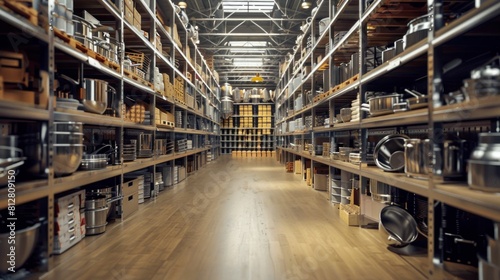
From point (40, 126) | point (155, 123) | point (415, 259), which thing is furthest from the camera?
point (155, 123)

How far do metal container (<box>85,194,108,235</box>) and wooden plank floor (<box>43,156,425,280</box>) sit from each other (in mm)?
89

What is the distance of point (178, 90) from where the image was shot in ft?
23.9

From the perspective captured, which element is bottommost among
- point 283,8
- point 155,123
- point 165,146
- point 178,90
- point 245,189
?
point 245,189

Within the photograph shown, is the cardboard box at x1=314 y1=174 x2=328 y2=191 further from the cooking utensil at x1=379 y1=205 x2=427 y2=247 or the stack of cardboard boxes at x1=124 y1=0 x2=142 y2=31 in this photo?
the stack of cardboard boxes at x1=124 y1=0 x2=142 y2=31

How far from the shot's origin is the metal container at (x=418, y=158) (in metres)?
2.30

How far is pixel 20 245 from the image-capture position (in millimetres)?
2133

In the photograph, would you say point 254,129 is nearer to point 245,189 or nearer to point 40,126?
point 245,189

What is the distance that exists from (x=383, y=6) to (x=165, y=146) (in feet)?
15.2

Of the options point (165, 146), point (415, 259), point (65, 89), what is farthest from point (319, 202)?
point (65, 89)

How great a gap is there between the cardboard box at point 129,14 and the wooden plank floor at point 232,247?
8.47ft

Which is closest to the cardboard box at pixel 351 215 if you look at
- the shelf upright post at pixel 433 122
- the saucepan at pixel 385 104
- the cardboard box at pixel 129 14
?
the saucepan at pixel 385 104

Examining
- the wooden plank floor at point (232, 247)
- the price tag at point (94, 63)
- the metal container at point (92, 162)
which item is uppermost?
the price tag at point (94, 63)

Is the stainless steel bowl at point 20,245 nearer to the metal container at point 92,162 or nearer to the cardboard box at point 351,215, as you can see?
the metal container at point 92,162

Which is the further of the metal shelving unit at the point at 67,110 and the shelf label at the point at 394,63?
the shelf label at the point at 394,63
